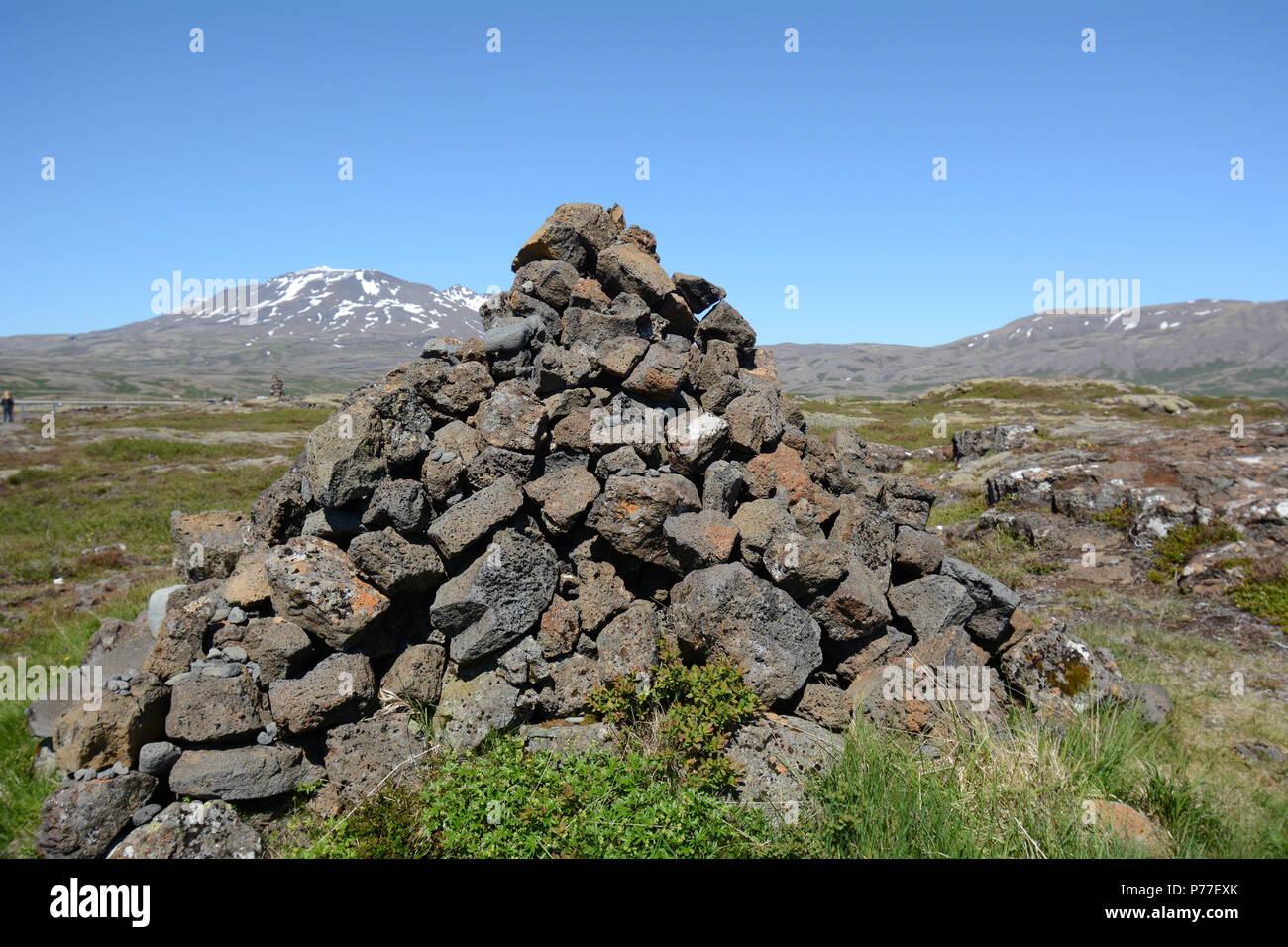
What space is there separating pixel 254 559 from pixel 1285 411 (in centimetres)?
5780

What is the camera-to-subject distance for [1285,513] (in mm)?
14273

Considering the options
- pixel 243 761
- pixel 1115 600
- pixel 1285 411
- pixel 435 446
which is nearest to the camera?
pixel 243 761

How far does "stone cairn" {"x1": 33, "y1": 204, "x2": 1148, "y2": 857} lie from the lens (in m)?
6.27

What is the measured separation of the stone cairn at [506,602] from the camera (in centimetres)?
627

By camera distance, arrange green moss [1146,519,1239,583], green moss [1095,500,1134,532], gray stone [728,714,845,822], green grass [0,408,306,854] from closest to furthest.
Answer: gray stone [728,714,845,822] → green grass [0,408,306,854] → green moss [1146,519,1239,583] → green moss [1095,500,1134,532]

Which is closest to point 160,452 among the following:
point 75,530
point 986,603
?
point 75,530

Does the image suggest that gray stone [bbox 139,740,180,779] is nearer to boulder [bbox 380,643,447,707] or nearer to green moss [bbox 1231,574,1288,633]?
boulder [bbox 380,643,447,707]

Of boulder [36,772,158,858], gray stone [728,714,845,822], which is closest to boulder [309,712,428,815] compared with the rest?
boulder [36,772,158,858]

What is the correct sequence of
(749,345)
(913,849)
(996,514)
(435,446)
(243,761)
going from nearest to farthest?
(913,849) → (243,761) → (435,446) → (749,345) → (996,514)

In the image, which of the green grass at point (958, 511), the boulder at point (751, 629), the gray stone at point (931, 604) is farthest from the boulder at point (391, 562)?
the green grass at point (958, 511)

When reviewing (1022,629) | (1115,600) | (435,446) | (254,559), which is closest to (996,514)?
(1115,600)

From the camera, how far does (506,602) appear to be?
7082 mm

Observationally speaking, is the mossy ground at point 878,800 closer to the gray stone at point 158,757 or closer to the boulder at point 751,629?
the boulder at point 751,629
